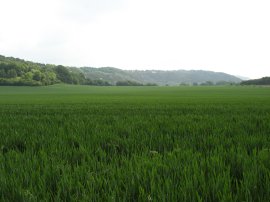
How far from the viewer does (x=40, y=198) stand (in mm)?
2020

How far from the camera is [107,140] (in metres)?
4.33

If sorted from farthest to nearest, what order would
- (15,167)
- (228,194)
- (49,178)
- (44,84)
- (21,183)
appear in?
→ (44,84)
(15,167)
(49,178)
(21,183)
(228,194)

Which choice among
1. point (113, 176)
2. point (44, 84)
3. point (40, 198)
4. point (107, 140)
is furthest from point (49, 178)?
point (44, 84)

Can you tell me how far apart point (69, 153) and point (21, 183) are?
1098mm

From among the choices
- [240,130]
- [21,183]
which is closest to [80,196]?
[21,183]

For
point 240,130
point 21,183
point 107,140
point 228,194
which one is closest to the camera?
point 228,194

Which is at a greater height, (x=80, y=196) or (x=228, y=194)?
(x=228, y=194)

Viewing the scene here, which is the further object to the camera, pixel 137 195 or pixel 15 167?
pixel 15 167

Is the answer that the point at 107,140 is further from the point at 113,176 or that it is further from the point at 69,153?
the point at 113,176

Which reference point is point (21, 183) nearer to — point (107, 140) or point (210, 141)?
point (107, 140)

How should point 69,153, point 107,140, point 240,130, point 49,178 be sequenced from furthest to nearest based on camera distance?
point 240,130, point 107,140, point 69,153, point 49,178

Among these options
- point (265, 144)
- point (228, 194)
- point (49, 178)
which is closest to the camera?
point (228, 194)

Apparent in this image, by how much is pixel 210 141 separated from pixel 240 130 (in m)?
1.41

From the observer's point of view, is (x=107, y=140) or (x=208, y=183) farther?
(x=107, y=140)
